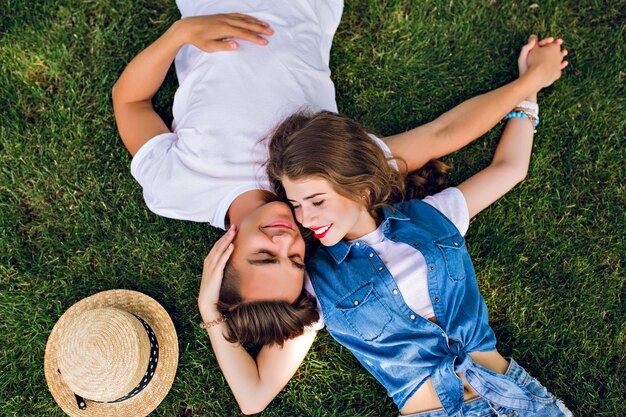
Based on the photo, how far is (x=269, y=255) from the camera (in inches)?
123

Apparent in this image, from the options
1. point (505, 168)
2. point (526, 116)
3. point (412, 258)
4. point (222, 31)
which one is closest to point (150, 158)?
point (222, 31)

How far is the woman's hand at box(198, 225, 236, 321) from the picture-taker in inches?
132

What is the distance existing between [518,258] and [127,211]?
10.2 feet

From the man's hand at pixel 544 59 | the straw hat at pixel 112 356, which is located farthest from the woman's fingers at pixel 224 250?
the man's hand at pixel 544 59

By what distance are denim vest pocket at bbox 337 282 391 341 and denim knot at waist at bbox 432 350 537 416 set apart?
1.59 feet

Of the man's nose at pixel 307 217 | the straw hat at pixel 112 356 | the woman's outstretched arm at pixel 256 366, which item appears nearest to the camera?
the man's nose at pixel 307 217

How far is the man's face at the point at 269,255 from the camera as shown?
10.3 ft

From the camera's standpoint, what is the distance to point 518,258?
14.0 ft

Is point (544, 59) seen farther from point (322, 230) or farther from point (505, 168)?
point (322, 230)

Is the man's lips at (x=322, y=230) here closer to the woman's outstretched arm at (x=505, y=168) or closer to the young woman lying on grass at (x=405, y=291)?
the young woman lying on grass at (x=405, y=291)

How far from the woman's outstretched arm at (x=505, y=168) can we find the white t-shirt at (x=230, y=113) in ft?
3.93

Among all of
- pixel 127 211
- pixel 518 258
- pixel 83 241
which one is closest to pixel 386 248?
pixel 518 258

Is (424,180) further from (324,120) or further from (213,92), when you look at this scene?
(213,92)

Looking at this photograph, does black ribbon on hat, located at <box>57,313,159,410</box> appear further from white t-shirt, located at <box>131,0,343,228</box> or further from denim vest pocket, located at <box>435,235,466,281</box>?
denim vest pocket, located at <box>435,235,466,281</box>
